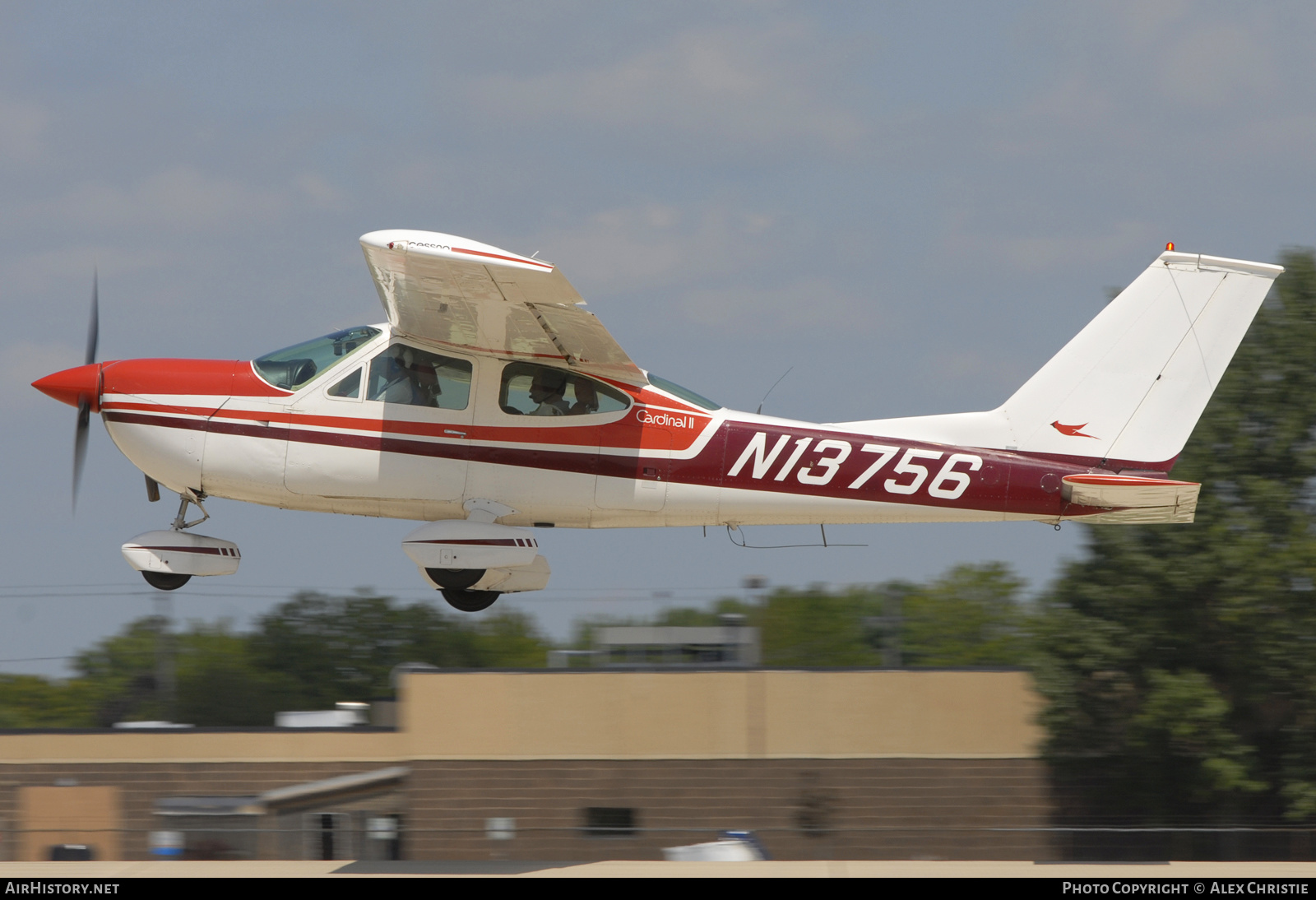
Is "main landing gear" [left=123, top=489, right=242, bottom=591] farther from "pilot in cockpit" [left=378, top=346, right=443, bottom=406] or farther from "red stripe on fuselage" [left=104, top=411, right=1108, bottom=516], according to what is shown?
"pilot in cockpit" [left=378, top=346, right=443, bottom=406]

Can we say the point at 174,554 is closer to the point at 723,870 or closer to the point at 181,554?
the point at 181,554

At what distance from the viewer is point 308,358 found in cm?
1241

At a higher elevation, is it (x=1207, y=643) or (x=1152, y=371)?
(x=1152, y=371)

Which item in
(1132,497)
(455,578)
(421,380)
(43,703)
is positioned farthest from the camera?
(43,703)

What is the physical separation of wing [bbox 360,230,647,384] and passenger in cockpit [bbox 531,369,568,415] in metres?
0.15

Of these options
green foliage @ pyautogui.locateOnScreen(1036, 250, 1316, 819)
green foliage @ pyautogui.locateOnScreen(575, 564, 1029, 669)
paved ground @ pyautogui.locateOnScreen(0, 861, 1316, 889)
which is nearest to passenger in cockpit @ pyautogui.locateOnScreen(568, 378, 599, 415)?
paved ground @ pyautogui.locateOnScreen(0, 861, 1316, 889)

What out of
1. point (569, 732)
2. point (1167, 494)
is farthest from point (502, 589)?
point (569, 732)

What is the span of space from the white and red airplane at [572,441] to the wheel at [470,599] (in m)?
0.30

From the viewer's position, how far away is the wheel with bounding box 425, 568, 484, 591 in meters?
12.5

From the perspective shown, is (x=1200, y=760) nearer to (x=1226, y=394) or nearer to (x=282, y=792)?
(x=1226, y=394)

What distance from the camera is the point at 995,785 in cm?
2386

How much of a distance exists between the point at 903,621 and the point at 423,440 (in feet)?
42.3

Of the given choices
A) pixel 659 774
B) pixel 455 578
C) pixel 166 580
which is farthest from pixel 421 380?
pixel 659 774

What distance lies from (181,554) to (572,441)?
11.6 ft
